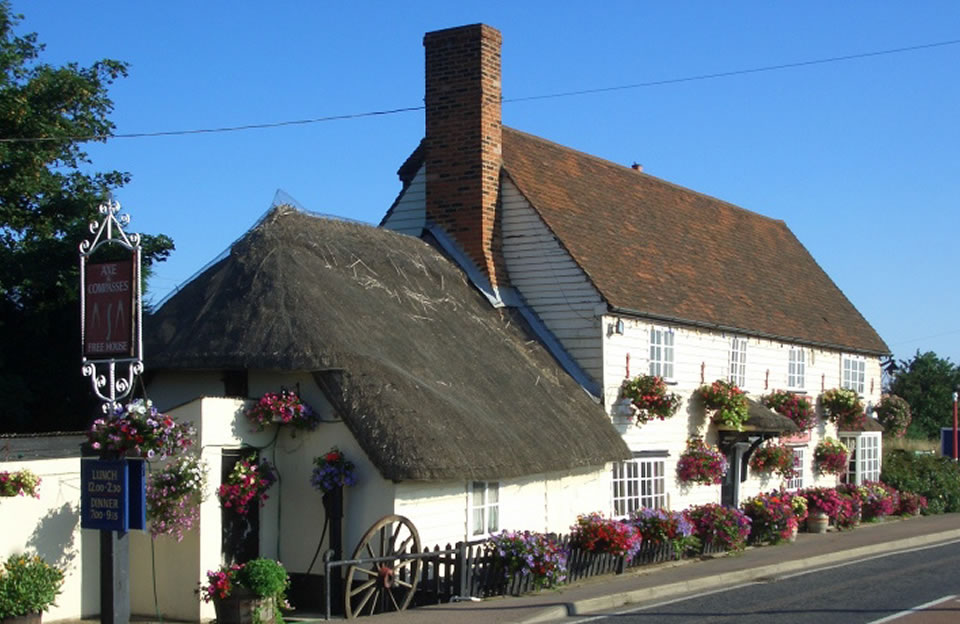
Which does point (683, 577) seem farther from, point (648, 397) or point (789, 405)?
point (789, 405)

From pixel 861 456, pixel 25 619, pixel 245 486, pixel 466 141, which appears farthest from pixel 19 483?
pixel 861 456

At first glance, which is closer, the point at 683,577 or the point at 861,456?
the point at 683,577

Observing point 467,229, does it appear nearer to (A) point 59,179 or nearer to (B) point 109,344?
(A) point 59,179

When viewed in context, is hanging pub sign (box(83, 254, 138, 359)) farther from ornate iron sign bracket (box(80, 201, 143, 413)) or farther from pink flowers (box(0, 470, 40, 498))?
pink flowers (box(0, 470, 40, 498))

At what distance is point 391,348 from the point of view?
16.9 m

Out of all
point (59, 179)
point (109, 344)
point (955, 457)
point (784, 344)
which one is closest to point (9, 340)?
point (59, 179)

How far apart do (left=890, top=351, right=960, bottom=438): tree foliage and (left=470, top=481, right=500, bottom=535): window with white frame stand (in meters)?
47.7

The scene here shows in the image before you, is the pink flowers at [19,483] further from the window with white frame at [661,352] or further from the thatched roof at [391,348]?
the window with white frame at [661,352]

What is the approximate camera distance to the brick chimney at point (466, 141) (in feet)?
71.5

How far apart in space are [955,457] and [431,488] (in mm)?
22960

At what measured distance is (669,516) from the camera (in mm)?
20312

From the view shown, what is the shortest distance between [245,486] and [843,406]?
60.0ft

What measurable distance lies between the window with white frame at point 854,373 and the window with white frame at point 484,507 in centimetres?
1589

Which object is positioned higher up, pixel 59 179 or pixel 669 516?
pixel 59 179
